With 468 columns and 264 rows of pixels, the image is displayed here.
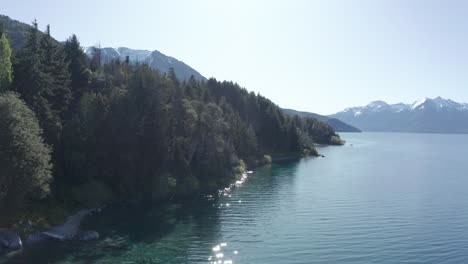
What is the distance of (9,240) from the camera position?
4275 cm

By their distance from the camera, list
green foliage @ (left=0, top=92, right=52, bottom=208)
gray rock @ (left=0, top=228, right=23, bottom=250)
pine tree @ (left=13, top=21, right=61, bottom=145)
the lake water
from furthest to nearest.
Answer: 1. pine tree @ (left=13, top=21, right=61, bottom=145)
2. green foliage @ (left=0, top=92, right=52, bottom=208)
3. the lake water
4. gray rock @ (left=0, top=228, right=23, bottom=250)

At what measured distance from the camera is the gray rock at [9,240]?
42241mm

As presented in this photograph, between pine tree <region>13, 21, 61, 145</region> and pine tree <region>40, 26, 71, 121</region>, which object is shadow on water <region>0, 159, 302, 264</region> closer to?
pine tree <region>13, 21, 61, 145</region>

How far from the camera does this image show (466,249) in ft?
152

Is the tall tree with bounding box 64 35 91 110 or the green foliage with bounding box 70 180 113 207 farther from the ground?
the tall tree with bounding box 64 35 91 110

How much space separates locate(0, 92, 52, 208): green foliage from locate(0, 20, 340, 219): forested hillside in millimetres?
117

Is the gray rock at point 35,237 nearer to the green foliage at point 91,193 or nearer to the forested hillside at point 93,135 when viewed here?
the forested hillside at point 93,135

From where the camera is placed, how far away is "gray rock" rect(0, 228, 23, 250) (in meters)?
42.2

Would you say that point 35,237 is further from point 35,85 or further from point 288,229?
point 288,229

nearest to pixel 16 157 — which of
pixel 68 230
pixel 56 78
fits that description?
pixel 68 230

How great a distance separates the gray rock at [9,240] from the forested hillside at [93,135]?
3.80 metres

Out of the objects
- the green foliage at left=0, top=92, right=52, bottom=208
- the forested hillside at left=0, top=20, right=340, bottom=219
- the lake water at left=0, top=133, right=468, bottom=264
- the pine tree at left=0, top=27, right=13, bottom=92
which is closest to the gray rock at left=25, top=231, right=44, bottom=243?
the lake water at left=0, top=133, right=468, bottom=264

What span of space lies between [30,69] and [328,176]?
90639 mm

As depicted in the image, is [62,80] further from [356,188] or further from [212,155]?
[356,188]
